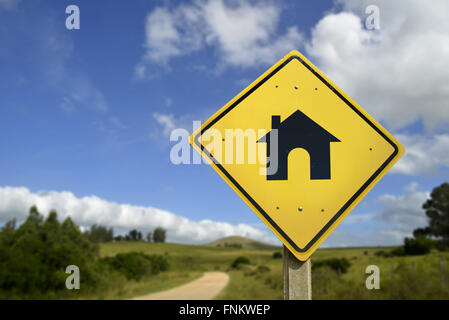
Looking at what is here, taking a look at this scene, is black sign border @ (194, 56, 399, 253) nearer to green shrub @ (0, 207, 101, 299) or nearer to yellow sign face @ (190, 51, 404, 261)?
yellow sign face @ (190, 51, 404, 261)

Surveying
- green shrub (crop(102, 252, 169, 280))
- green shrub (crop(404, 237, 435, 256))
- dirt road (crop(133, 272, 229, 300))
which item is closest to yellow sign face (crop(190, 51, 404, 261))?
dirt road (crop(133, 272, 229, 300))

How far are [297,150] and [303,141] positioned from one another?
0.26ft

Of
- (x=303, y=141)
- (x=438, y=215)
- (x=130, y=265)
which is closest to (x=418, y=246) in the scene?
(x=438, y=215)

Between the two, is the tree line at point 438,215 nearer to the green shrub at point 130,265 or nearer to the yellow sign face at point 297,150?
the green shrub at point 130,265

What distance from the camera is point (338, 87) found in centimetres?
241

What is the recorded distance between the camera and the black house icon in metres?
2.21

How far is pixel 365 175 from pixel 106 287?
23296 millimetres

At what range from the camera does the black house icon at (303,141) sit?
221cm

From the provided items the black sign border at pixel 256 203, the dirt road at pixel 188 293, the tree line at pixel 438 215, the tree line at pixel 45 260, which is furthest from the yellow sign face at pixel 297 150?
the tree line at pixel 438 215

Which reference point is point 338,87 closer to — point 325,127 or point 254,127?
point 325,127

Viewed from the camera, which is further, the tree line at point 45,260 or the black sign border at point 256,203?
the tree line at point 45,260
